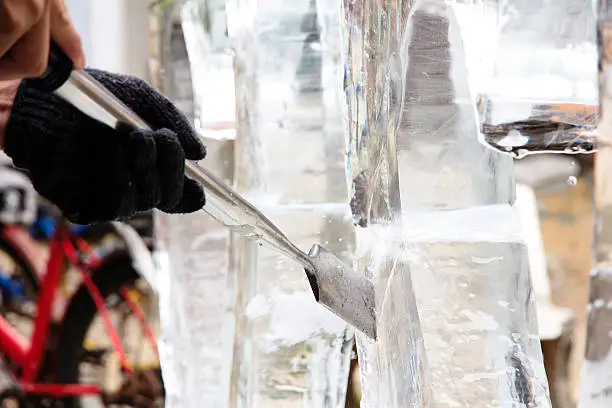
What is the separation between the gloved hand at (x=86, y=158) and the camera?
0.41m

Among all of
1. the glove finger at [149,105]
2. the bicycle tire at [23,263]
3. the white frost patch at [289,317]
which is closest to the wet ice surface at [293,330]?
the white frost patch at [289,317]

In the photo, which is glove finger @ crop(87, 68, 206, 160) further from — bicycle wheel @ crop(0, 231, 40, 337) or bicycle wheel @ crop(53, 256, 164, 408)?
bicycle wheel @ crop(0, 231, 40, 337)

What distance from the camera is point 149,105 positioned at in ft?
1.65

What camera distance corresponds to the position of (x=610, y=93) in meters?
0.53

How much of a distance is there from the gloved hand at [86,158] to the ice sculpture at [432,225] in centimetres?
19

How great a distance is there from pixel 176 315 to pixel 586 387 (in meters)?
0.41

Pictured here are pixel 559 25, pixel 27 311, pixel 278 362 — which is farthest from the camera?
pixel 27 311

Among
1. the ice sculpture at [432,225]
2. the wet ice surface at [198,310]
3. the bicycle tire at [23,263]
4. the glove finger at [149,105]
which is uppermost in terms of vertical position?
the glove finger at [149,105]

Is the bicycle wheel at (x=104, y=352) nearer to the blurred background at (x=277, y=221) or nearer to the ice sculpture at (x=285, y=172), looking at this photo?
the blurred background at (x=277, y=221)

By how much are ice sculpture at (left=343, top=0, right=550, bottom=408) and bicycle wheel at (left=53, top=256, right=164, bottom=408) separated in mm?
1263

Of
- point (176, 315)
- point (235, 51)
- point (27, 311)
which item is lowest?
point (27, 311)

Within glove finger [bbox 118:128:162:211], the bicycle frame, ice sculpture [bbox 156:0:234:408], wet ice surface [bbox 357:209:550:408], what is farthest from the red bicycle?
glove finger [bbox 118:128:162:211]

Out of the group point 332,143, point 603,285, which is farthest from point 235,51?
point 603,285

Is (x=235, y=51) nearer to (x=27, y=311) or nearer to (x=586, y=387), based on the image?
(x=586, y=387)
